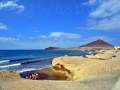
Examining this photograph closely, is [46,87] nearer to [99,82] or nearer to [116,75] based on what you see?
[99,82]

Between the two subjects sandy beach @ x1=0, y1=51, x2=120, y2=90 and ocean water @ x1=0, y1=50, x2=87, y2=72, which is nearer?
sandy beach @ x1=0, y1=51, x2=120, y2=90

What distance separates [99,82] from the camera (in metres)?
15.6

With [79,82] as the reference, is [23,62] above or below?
above

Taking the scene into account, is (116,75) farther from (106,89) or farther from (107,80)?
(106,89)

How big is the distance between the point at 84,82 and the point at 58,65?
1281cm

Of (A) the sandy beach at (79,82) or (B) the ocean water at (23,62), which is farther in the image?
(B) the ocean water at (23,62)

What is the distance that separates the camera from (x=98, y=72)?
19.4 metres

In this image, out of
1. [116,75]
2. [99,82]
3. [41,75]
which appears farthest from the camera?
[41,75]

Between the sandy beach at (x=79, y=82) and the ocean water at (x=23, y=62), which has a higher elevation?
the ocean water at (x=23, y=62)

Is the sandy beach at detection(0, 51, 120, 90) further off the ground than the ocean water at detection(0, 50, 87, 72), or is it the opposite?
the ocean water at detection(0, 50, 87, 72)

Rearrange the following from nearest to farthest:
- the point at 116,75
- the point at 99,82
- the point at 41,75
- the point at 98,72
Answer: the point at 99,82, the point at 116,75, the point at 98,72, the point at 41,75

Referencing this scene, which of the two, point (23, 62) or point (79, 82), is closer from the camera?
point (79, 82)

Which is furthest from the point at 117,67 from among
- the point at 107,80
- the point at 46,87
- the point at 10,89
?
the point at 10,89

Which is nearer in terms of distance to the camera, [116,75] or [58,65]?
[116,75]
